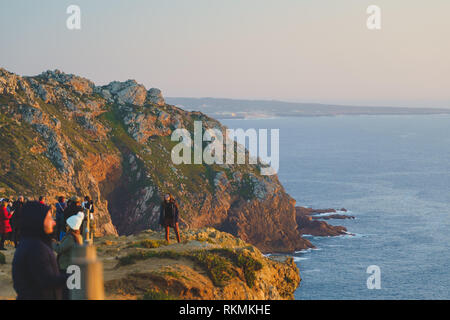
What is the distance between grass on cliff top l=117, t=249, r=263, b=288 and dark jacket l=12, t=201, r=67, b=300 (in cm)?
927

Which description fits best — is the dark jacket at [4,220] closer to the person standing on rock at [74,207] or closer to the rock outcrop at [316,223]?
the person standing on rock at [74,207]

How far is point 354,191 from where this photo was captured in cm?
14500

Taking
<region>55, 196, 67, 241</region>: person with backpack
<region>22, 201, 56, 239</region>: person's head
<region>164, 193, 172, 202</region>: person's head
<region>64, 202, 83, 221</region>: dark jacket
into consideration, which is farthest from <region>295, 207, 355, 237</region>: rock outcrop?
<region>22, 201, 56, 239</region>: person's head

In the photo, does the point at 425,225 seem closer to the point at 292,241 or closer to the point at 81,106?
the point at 292,241

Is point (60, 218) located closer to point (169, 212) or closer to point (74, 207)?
point (74, 207)

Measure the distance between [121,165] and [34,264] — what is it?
8363cm

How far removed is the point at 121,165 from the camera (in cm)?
9094

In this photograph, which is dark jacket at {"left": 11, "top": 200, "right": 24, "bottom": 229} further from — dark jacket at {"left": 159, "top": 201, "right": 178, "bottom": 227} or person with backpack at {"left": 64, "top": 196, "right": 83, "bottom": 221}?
dark jacket at {"left": 159, "top": 201, "right": 178, "bottom": 227}

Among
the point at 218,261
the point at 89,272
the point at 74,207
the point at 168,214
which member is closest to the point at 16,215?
the point at 74,207

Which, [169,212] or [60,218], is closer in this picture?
[60,218]

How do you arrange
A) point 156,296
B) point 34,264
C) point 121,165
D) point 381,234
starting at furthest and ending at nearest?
point 381,234 < point 121,165 < point 156,296 < point 34,264

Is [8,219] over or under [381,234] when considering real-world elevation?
over
